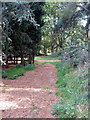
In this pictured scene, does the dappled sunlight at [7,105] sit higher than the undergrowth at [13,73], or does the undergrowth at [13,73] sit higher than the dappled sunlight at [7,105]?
the dappled sunlight at [7,105]

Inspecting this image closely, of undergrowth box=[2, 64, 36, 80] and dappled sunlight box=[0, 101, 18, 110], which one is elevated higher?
dappled sunlight box=[0, 101, 18, 110]

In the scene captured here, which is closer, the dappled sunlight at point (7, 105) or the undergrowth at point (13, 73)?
the dappled sunlight at point (7, 105)

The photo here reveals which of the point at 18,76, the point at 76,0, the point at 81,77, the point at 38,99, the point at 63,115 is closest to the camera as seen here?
the point at 63,115

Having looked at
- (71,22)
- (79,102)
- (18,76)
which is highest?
(71,22)

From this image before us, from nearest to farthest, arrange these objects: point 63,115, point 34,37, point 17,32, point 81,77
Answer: point 63,115, point 81,77, point 17,32, point 34,37

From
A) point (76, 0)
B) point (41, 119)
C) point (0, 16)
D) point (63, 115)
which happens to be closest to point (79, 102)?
point (63, 115)

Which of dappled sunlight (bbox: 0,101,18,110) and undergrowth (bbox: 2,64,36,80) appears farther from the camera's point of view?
undergrowth (bbox: 2,64,36,80)

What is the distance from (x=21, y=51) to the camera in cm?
1190

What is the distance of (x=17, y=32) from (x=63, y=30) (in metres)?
6.97

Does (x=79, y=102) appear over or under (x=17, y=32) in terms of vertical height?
under

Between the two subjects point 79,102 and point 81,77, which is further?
point 81,77

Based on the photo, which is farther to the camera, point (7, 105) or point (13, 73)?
point (13, 73)

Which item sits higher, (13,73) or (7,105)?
(7,105)

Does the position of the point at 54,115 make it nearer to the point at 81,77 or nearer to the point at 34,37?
the point at 81,77
